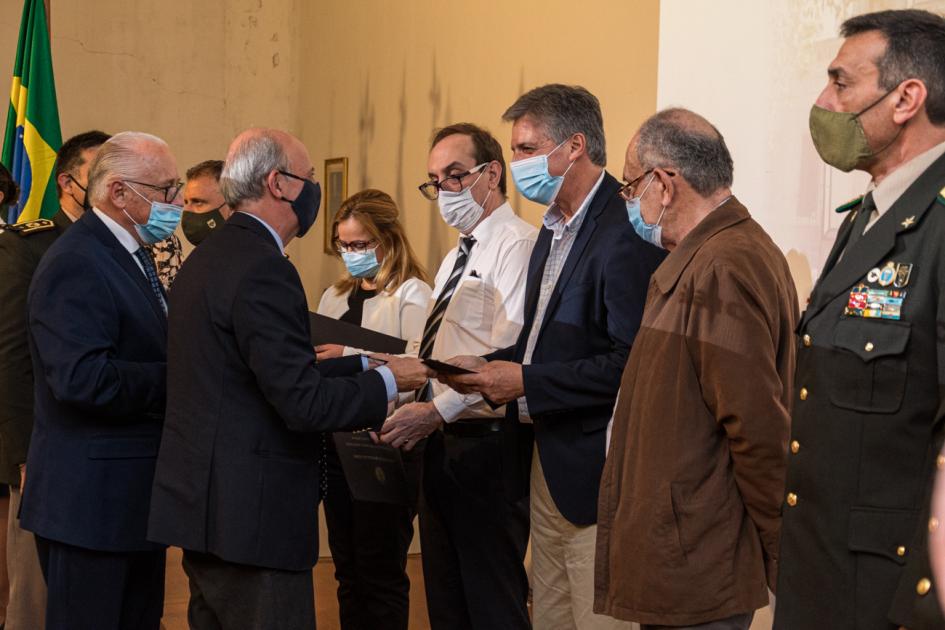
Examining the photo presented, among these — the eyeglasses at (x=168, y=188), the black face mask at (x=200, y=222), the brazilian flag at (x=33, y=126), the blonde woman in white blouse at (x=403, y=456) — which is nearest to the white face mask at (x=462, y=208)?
the blonde woman in white blouse at (x=403, y=456)

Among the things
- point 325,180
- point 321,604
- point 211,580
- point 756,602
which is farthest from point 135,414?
point 325,180

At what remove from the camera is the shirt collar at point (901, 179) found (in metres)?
1.68

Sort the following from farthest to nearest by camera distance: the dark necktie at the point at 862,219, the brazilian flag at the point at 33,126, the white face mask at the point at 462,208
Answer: the brazilian flag at the point at 33,126
the white face mask at the point at 462,208
the dark necktie at the point at 862,219

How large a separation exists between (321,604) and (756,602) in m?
2.89

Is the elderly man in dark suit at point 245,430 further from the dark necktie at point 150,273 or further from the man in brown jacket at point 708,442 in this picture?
the man in brown jacket at point 708,442

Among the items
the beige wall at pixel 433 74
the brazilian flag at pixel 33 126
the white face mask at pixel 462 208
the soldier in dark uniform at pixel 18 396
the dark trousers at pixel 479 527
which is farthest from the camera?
the brazilian flag at pixel 33 126

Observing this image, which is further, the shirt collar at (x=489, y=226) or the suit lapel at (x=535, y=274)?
the shirt collar at (x=489, y=226)

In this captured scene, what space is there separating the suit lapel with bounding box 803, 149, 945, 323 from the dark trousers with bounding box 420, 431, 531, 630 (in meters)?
1.50

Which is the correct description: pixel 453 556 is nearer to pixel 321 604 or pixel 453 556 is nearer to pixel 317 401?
pixel 317 401

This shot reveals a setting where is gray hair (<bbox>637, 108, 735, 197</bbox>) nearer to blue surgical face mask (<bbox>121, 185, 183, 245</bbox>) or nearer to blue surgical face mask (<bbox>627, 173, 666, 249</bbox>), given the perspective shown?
blue surgical face mask (<bbox>627, 173, 666, 249</bbox>)

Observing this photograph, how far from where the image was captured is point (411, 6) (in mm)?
6094

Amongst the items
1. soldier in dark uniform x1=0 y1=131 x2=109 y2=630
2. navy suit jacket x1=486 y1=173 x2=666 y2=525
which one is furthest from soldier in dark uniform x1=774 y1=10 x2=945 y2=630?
soldier in dark uniform x1=0 y1=131 x2=109 y2=630

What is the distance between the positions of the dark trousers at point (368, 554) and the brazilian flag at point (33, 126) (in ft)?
7.99

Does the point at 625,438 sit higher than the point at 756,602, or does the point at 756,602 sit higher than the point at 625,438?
the point at 625,438
